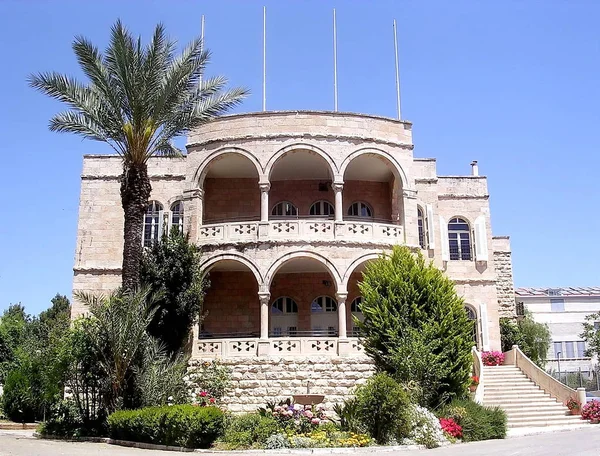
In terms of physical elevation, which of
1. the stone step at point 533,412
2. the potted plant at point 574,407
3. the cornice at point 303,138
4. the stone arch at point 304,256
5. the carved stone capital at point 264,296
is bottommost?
the stone step at point 533,412

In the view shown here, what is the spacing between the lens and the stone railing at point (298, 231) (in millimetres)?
24641

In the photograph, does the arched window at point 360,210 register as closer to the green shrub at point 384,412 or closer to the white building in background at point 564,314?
the green shrub at point 384,412

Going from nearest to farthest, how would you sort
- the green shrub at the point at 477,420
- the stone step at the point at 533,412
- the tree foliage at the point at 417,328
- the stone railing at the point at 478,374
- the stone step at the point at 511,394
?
the green shrub at the point at 477,420, the tree foliage at the point at 417,328, the stone step at the point at 533,412, the stone railing at the point at 478,374, the stone step at the point at 511,394

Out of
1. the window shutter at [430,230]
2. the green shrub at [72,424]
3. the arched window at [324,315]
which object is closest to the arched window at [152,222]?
the arched window at [324,315]

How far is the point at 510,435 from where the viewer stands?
19.9 metres

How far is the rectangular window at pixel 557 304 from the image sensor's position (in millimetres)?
53781

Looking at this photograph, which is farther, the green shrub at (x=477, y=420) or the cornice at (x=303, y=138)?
the cornice at (x=303, y=138)

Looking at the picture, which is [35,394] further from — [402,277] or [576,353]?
[576,353]

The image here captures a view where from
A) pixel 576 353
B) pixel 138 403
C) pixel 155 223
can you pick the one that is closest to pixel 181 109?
pixel 155 223

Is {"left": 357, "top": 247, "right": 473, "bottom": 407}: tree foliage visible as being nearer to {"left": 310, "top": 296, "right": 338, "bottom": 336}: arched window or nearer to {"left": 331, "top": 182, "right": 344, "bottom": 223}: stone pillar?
{"left": 331, "top": 182, "right": 344, "bottom": 223}: stone pillar

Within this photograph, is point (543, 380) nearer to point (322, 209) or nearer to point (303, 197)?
point (322, 209)

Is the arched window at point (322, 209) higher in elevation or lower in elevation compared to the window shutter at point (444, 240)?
higher

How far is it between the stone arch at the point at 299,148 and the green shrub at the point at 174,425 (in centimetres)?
1097

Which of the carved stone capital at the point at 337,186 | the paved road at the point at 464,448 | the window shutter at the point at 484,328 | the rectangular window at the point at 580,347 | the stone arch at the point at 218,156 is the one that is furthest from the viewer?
the rectangular window at the point at 580,347
